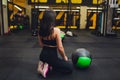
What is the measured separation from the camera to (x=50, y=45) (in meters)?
3.06

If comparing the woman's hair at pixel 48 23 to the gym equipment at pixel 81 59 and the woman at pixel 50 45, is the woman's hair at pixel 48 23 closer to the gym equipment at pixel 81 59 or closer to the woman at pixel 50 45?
the woman at pixel 50 45

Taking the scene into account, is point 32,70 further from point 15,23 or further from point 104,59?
point 15,23

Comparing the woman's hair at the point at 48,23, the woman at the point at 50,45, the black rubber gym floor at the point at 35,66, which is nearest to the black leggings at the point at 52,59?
the woman at the point at 50,45

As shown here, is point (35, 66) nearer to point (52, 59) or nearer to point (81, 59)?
point (52, 59)

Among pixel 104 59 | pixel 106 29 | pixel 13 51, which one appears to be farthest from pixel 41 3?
pixel 104 59

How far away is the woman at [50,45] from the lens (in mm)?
2945

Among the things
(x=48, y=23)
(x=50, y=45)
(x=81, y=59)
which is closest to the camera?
(x=48, y=23)

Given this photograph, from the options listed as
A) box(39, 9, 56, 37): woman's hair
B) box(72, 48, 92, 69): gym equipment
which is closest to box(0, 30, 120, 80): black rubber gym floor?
box(72, 48, 92, 69): gym equipment

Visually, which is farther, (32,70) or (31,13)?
(31,13)

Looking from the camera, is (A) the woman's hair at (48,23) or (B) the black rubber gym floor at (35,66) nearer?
(A) the woman's hair at (48,23)

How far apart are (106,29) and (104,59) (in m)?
3.32

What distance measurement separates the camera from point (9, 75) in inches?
122

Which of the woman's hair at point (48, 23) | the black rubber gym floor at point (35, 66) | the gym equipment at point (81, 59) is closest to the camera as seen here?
the woman's hair at point (48, 23)

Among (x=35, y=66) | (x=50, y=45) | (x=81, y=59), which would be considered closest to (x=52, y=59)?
(x=50, y=45)
